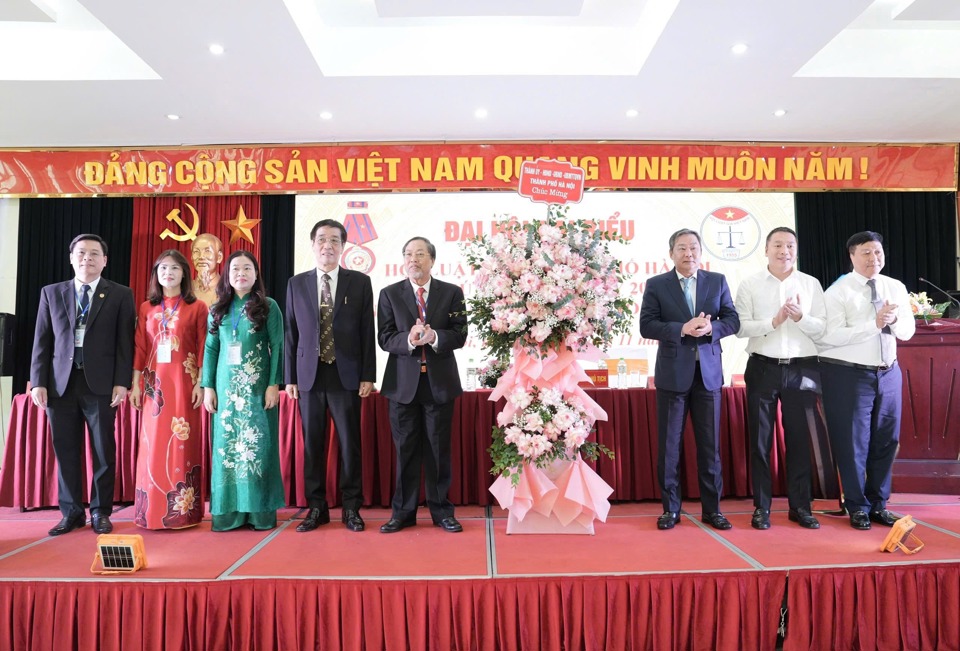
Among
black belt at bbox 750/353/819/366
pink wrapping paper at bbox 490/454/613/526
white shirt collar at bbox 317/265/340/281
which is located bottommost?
pink wrapping paper at bbox 490/454/613/526

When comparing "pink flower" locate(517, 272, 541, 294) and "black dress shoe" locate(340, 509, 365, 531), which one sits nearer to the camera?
"pink flower" locate(517, 272, 541, 294)

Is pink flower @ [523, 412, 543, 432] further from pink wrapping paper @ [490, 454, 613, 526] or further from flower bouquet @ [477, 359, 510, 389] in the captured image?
flower bouquet @ [477, 359, 510, 389]

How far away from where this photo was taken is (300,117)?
4809 millimetres

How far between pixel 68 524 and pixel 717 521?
3.26 m

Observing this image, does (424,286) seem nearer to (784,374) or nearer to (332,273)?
(332,273)

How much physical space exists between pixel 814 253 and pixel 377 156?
4181mm

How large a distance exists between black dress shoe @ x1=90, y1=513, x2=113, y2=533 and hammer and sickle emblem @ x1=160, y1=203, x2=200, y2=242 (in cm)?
311

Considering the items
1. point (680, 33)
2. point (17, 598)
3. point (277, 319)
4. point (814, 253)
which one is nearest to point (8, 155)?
point (277, 319)

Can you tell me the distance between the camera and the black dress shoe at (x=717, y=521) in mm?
2863

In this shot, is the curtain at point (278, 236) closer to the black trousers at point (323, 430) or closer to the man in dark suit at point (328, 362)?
the man in dark suit at point (328, 362)

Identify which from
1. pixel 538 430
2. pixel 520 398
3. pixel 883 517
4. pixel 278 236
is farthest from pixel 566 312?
pixel 278 236

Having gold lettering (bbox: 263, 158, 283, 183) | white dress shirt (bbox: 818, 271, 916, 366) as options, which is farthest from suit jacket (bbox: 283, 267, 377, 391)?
gold lettering (bbox: 263, 158, 283, 183)

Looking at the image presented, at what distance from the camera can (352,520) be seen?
2.97m

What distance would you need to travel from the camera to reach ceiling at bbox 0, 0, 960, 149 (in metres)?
3.59
